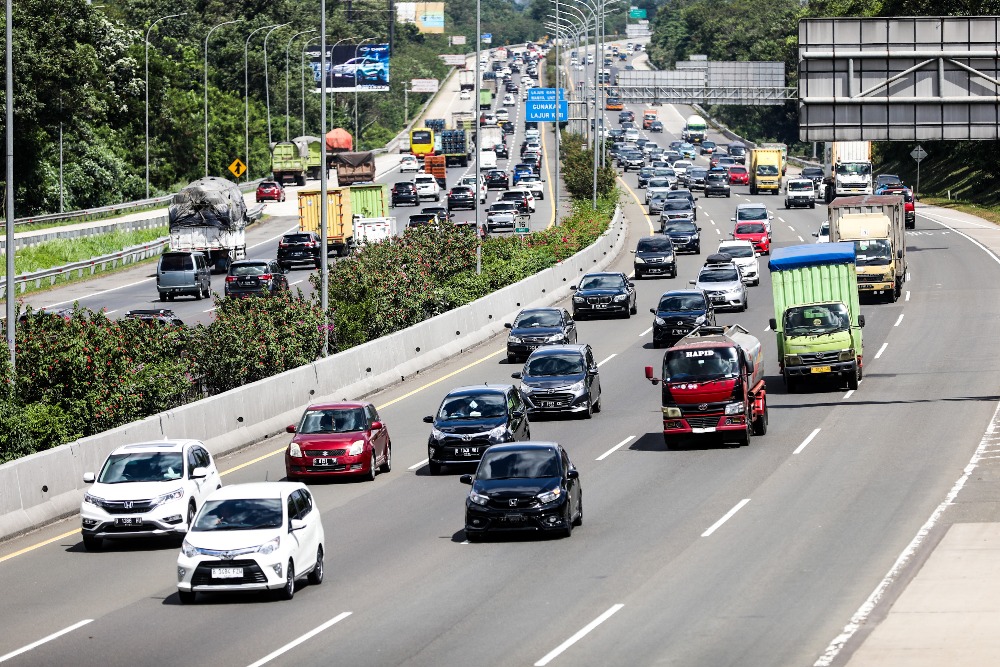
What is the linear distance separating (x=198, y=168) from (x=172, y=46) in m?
26.0

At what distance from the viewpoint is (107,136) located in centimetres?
11619

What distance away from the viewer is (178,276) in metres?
63.4

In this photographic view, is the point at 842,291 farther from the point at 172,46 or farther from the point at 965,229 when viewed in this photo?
the point at 172,46

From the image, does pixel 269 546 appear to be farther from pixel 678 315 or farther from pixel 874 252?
pixel 874 252

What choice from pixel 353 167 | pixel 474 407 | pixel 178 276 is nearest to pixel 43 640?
pixel 474 407

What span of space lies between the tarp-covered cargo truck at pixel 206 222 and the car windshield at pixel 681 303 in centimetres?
3013

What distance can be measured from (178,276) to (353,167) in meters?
50.4

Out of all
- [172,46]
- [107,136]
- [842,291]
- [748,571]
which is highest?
[172,46]

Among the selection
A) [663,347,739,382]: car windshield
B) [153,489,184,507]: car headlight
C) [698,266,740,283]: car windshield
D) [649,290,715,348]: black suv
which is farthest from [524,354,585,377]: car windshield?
[698,266,740,283]: car windshield

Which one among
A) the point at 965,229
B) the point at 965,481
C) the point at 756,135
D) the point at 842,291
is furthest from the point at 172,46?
the point at 965,481

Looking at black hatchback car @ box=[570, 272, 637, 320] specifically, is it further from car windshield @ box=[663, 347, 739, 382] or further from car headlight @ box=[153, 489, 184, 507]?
car headlight @ box=[153, 489, 184, 507]

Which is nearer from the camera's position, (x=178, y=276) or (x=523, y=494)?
(x=523, y=494)

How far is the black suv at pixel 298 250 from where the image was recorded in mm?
72312

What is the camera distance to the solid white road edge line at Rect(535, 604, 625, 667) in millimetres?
17406
